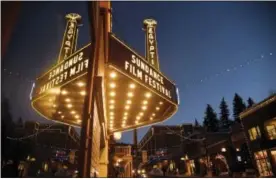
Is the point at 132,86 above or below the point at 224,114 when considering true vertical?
below

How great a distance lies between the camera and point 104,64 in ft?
22.6

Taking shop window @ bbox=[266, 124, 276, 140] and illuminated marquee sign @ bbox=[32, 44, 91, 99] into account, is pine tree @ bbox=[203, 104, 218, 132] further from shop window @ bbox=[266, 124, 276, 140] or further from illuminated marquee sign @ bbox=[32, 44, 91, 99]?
illuminated marquee sign @ bbox=[32, 44, 91, 99]

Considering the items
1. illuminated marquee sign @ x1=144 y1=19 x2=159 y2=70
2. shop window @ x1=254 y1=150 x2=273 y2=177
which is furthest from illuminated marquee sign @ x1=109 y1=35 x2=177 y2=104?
shop window @ x1=254 y1=150 x2=273 y2=177

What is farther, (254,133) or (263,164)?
(254,133)

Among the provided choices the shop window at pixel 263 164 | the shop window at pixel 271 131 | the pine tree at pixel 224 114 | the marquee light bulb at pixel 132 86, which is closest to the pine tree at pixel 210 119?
the pine tree at pixel 224 114

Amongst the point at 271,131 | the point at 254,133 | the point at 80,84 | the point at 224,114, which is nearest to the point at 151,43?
the point at 80,84

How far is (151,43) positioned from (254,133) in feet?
51.5

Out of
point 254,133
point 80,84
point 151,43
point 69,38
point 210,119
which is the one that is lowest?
point 80,84

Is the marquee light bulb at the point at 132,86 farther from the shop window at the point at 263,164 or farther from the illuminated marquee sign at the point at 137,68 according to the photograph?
the shop window at the point at 263,164

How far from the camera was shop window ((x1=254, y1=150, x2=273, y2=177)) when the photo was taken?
18984 mm

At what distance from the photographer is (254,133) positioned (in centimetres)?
2155

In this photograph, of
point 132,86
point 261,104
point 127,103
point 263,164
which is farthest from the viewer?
point 261,104

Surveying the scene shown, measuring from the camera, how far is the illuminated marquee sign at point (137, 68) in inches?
276

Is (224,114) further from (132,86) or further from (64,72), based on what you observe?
(64,72)
